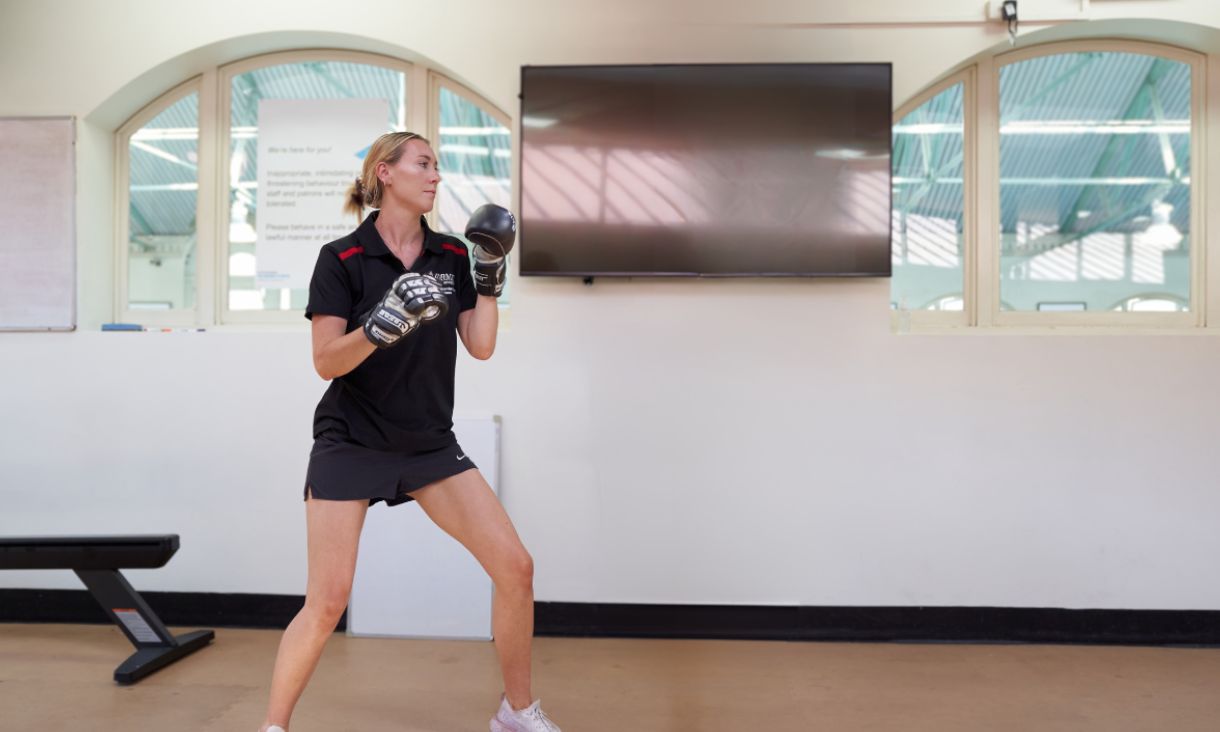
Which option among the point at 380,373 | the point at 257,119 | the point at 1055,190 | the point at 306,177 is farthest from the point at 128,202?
the point at 1055,190

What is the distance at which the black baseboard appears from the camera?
10.7 ft

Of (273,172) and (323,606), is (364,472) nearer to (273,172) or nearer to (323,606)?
(323,606)

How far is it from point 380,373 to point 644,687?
143 cm

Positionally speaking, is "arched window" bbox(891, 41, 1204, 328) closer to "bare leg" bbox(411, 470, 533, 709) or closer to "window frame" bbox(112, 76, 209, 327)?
"bare leg" bbox(411, 470, 533, 709)

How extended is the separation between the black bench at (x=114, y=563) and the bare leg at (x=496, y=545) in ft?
4.53

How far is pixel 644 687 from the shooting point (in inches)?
110

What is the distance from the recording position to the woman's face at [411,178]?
6.92 ft

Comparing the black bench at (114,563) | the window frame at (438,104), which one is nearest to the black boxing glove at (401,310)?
the black bench at (114,563)

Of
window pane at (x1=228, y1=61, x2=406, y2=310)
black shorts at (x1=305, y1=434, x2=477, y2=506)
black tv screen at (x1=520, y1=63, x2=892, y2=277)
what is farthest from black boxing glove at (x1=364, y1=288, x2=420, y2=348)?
window pane at (x1=228, y1=61, x2=406, y2=310)

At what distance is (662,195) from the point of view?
3295mm

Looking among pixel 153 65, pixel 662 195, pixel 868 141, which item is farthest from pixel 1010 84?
pixel 153 65

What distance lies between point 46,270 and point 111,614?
4.94 feet

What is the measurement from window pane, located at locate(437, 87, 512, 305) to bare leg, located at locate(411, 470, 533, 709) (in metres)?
1.61

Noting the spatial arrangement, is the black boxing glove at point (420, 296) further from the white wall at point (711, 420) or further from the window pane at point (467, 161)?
the window pane at point (467, 161)
